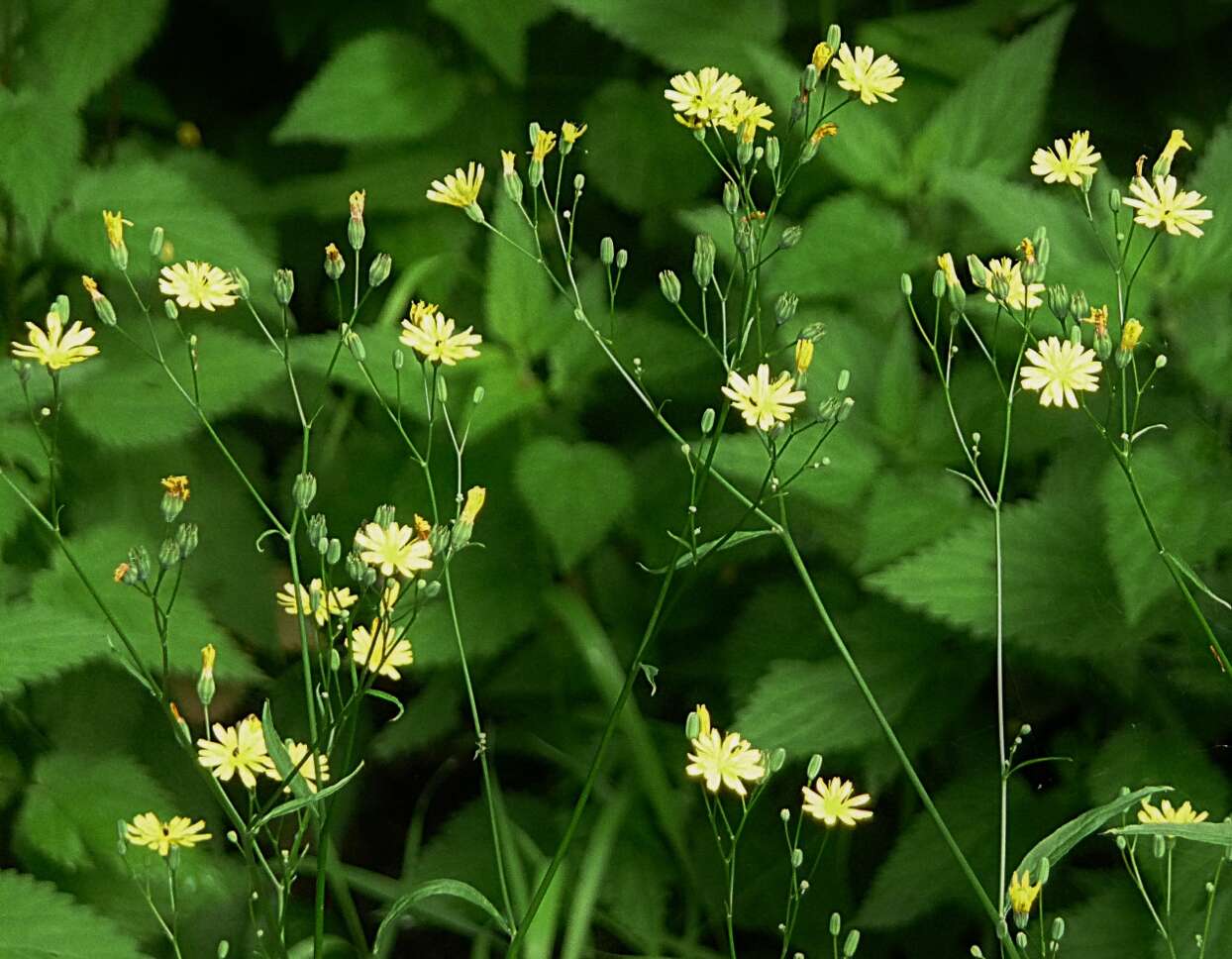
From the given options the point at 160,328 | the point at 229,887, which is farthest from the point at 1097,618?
the point at 160,328

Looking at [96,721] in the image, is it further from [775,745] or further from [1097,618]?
[1097,618]

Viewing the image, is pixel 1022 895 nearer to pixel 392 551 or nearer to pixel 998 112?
pixel 392 551

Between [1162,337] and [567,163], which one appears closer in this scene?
[1162,337]

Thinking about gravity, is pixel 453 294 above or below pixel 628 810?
above

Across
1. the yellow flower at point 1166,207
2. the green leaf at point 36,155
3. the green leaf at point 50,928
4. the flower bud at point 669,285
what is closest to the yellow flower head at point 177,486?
the flower bud at point 669,285

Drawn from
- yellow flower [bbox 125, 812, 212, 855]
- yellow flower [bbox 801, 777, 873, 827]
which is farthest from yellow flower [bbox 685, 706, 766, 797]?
yellow flower [bbox 125, 812, 212, 855]

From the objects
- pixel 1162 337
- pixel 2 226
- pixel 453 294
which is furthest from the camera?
pixel 453 294

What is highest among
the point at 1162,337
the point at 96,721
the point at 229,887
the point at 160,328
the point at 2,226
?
the point at 1162,337

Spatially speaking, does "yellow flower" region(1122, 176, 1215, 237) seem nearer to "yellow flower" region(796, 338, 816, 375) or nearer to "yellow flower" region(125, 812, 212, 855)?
"yellow flower" region(796, 338, 816, 375)
